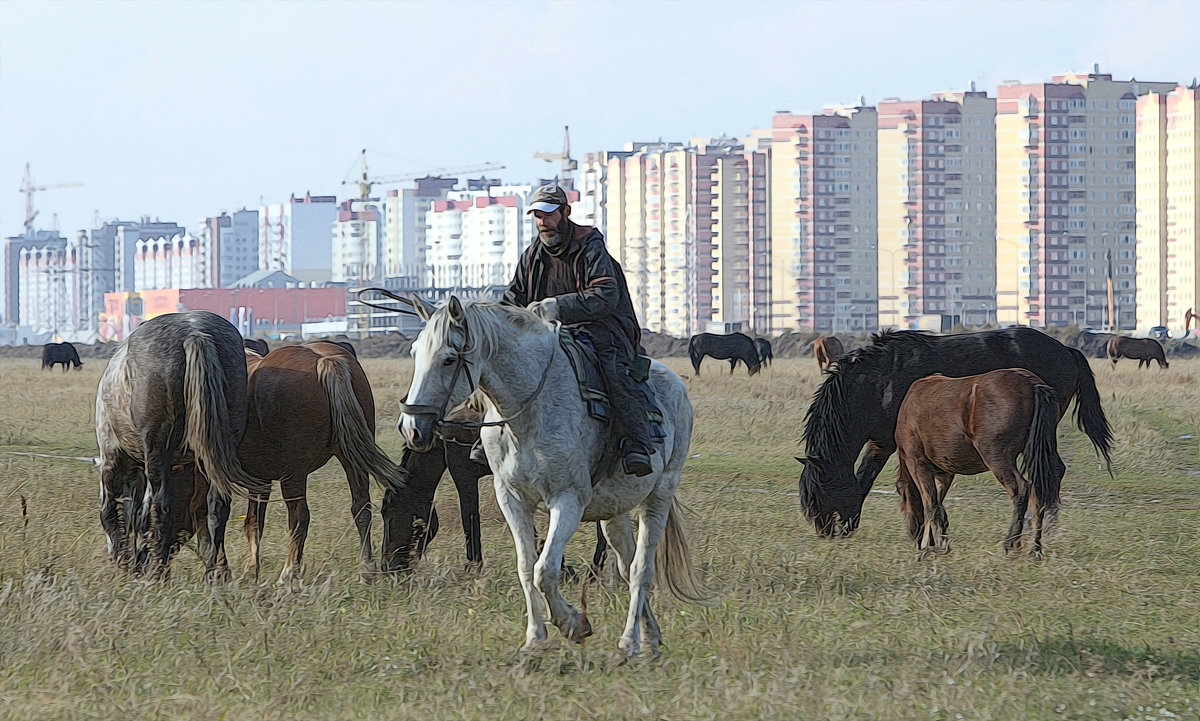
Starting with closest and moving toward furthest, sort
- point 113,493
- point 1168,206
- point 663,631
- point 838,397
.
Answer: point 663,631 → point 113,493 → point 838,397 → point 1168,206

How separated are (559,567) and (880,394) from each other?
572 cm

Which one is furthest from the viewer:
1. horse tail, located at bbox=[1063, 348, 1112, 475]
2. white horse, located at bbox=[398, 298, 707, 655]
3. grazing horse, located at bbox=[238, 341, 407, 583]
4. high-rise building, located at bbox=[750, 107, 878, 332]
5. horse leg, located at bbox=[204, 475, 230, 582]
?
high-rise building, located at bbox=[750, 107, 878, 332]

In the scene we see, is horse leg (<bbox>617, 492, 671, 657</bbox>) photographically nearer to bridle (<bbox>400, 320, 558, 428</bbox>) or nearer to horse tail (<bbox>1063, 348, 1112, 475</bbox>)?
bridle (<bbox>400, 320, 558, 428</bbox>)

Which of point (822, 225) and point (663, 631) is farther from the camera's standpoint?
point (822, 225)

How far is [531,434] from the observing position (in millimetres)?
6086

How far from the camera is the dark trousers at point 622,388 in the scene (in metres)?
6.32

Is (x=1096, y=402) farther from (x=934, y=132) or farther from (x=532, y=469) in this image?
(x=934, y=132)

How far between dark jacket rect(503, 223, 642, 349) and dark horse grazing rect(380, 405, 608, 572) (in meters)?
2.04

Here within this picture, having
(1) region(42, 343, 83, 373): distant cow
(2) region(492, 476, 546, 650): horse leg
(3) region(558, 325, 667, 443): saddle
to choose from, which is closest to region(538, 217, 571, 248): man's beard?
(3) region(558, 325, 667, 443): saddle

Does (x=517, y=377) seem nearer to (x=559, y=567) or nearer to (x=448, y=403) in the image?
(x=448, y=403)

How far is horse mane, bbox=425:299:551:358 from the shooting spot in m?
5.76

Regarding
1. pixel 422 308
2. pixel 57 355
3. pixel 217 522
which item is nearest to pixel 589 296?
pixel 422 308

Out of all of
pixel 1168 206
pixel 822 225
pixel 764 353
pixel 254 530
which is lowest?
pixel 254 530

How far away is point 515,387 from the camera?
238 inches
